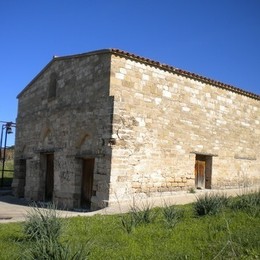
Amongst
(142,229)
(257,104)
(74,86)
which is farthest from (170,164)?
(257,104)

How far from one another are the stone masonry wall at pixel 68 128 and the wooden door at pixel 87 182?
0.17 metres

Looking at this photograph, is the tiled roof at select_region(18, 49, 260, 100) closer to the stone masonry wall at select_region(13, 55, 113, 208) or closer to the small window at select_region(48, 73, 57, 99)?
the stone masonry wall at select_region(13, 55, 113, 208)

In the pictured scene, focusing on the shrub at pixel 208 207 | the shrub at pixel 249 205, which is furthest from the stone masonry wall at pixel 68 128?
the shrub at pixel 249 205

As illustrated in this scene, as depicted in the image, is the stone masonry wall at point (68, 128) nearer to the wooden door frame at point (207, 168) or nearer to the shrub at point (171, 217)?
the shrub at point (171, 217)

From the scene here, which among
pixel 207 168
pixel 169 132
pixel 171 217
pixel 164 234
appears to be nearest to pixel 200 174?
A: pixel 207 168

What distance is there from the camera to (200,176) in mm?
14414

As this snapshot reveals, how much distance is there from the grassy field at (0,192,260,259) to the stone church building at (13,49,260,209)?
313cm

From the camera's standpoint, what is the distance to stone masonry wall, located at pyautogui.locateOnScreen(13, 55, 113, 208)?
11.8m

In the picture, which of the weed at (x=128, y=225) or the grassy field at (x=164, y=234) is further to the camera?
the weed at (x=128, y=225)

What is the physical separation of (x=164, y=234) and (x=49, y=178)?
9.85 m

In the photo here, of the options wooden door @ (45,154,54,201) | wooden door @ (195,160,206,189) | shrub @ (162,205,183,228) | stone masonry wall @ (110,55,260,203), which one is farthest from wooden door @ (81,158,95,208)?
shrub @ (162,205,183,228)

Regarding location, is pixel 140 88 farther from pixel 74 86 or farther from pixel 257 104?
pixel 257 104

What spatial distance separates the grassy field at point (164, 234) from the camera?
5.40 meters

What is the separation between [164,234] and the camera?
261 inches
